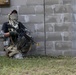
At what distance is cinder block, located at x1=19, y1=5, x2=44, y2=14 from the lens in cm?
841

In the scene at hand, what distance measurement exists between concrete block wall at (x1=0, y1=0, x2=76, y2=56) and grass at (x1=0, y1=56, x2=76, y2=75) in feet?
1.28

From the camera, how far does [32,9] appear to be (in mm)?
8422

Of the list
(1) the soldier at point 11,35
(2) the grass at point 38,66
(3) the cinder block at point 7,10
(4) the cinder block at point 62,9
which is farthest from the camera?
(3) the cinder block at point 7,10

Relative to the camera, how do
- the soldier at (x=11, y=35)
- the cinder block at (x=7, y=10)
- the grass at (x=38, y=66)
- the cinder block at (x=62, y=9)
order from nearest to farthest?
1. the grass at (x=38, y=66)
2. the soldier at (x=11, y=35)
3. the cinder block at (x=62, y=9)
4. the cinder block at (x=7, y=10)

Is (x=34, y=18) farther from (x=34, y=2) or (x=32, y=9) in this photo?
(x=34, y=2)

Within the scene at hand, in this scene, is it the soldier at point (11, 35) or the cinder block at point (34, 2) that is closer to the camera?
the soldier at point (11, 35)

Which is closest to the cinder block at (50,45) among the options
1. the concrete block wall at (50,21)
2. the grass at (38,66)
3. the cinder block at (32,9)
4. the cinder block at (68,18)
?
the concrete block wall at (50,21)

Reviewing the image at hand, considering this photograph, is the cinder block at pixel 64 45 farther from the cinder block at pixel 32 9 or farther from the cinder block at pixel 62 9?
the cinder block at pixel 32 9

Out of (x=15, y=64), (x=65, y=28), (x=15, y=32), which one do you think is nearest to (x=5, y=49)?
(x=15, y=32)

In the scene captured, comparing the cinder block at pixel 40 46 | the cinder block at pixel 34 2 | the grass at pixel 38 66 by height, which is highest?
the cinder block at pixel 34 2

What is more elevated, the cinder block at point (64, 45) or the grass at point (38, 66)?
the cinder block at point (64, 45)

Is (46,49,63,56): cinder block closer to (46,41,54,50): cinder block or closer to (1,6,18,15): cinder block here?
(46,41,54,50): cinder block

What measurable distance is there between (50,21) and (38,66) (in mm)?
1738

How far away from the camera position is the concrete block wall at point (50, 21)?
27.5 ft
